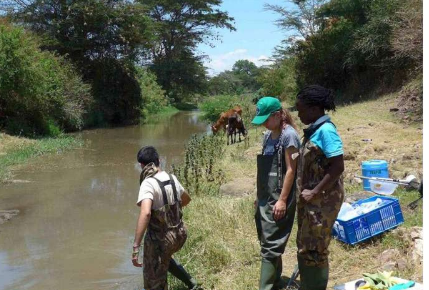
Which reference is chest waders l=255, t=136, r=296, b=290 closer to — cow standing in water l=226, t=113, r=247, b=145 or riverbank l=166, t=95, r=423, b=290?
riverbank l=166, t=95, r=423, b=290

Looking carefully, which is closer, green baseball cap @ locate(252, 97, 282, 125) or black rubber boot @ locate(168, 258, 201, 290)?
green baseball cap @ locate(252, 97, 282, 125)

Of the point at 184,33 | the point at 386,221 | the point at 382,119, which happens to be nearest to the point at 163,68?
the point at 184,33

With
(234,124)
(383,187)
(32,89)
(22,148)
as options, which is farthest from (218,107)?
(383,187)

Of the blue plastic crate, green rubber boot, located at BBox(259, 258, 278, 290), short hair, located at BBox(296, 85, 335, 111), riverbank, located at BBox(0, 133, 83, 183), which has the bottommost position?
green rubber boot, located at BBox(259, 258, 278, 290)

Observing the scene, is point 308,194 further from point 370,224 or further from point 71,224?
point 71,224

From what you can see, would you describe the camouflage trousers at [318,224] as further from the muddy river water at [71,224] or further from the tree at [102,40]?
the tree at [102,40]

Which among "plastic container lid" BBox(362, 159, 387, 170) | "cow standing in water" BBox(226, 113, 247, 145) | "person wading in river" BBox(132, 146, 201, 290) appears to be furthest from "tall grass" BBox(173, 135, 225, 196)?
"person wading in river" BBox(132, 146, 201, 290)

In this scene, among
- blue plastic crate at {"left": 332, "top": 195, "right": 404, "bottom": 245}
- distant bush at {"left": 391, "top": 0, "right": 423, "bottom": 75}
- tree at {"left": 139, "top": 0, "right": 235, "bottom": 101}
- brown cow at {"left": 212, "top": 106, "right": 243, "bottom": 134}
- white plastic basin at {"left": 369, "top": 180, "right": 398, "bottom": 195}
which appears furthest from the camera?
tree at {"left": 139, "top": 0, "right": 235, "bottom": 101}

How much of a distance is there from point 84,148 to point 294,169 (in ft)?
50.2

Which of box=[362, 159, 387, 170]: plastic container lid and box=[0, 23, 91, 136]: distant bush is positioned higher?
box=[0, 23, 91, 136]: distant bush

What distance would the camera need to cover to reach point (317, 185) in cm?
356

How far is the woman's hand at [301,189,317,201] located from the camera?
3.56 metres

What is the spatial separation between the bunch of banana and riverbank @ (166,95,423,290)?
39 cm

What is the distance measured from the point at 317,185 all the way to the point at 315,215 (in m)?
0.23
